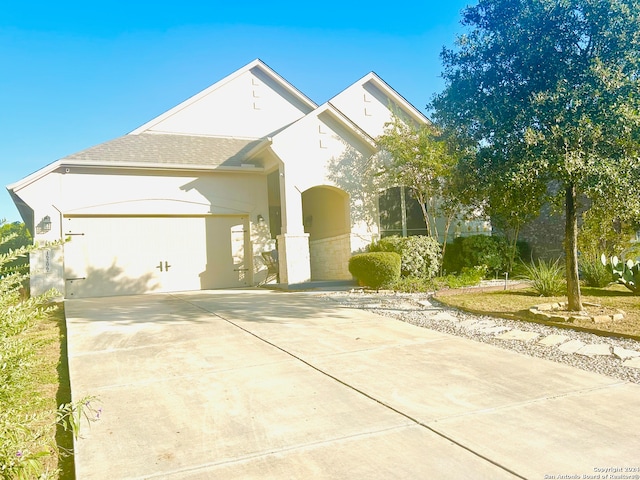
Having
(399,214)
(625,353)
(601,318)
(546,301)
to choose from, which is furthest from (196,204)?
(625,353)

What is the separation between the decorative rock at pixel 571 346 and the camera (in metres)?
5.07

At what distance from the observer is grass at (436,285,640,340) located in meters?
6.02

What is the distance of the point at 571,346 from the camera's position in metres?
5.23

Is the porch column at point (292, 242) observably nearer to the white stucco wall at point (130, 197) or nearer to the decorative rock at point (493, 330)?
the white stucco wall at point (130, 197)

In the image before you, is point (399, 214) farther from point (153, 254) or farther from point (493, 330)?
point (493, 330)

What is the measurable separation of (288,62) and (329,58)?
5.05ft

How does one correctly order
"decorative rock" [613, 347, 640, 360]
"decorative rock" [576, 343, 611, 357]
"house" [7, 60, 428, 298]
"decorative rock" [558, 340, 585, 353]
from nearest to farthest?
"decorative rock" [613, 347, 640, 360]
"decorative rock" [576, 343, 611, 357]
"decorative rock" [558, 340, 585, 353]
"house" [7, 60, 428, 298]

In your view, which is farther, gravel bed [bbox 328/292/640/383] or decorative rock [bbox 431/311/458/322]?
decorative rock [bbox 431/311/458/322]

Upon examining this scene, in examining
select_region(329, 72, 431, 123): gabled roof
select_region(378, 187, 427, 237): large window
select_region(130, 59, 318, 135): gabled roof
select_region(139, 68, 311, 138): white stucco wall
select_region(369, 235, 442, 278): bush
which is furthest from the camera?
select_region(329, 72, 431, 123): gabled roof

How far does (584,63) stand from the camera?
250 inches

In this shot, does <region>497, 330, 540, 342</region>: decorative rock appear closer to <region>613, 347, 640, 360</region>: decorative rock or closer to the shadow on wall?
<region>613, 347, 640, 360</region>: decorative rock

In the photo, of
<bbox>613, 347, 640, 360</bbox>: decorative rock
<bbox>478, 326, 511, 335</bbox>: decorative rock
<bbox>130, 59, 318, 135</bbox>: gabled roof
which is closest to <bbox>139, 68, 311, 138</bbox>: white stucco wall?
<bbox>130, 59, 318, 135</bbox>: gabled roof

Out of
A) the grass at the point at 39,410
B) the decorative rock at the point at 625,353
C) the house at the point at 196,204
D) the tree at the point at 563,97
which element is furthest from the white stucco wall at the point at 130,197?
the decorative rock at the point at 625,353

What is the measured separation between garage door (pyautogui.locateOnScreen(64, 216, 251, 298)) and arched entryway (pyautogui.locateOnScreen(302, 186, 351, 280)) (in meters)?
2.41
